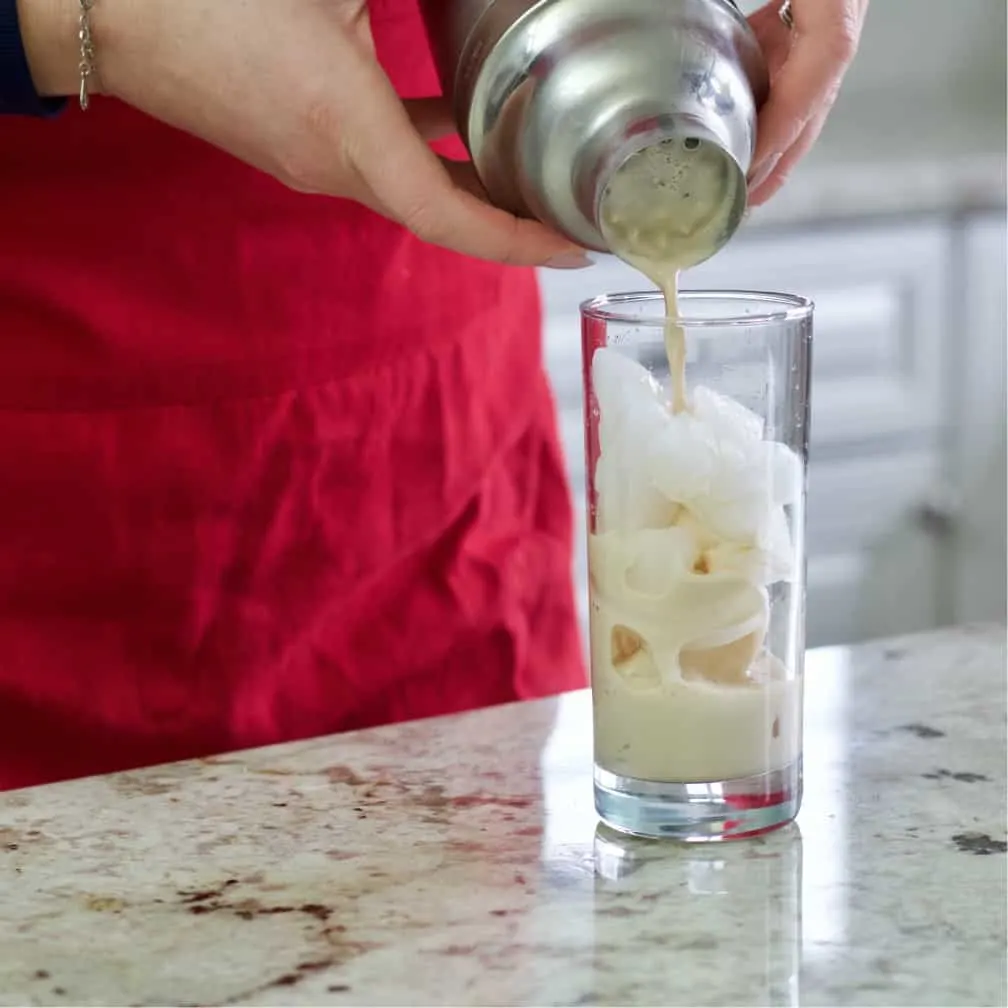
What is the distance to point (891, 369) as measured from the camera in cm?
223

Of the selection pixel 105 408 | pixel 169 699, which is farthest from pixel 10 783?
pixel 105 408

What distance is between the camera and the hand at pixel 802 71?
74 centimetres

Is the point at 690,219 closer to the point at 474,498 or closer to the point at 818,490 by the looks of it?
the point at 474,498

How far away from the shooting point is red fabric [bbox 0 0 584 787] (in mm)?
905

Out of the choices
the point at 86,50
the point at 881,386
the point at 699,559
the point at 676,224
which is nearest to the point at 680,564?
the point at 699,559

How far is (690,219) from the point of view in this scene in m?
0.67

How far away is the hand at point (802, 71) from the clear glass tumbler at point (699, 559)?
9 cm

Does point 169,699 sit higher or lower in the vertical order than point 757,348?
lower

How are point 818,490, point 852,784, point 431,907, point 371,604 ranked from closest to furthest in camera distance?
1. point 431,907
2. point 852,784
3. point 371,604
4. point 818,490

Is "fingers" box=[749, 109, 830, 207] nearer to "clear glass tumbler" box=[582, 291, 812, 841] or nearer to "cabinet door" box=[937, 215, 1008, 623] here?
"clear glass tumbler" box=[582, 291, 812, 841]

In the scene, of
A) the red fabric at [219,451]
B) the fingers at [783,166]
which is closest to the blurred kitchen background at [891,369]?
the red fabric at [219,451]

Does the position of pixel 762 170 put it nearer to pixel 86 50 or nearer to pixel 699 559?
pixel 699 559

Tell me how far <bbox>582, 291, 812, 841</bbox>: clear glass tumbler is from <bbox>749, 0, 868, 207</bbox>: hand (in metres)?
0.09

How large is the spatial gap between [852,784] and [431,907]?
21cm
